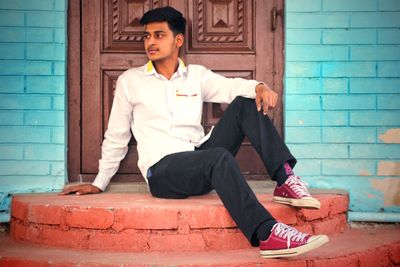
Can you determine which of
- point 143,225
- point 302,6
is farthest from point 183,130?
point 302,6

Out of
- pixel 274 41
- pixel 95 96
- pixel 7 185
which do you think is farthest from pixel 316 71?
pixel 7 185

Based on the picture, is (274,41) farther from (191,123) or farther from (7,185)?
(7,185)

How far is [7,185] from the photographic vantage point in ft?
14.4

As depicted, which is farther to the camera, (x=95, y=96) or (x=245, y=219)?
(x=95, y=96)

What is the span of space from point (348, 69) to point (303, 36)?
42cm

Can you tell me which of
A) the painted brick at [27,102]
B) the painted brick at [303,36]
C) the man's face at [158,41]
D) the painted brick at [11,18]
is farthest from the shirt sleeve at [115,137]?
the painted brick at [303,36]

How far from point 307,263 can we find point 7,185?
231 cm

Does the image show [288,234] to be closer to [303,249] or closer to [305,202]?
[303,249]

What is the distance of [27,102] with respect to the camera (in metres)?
4.43

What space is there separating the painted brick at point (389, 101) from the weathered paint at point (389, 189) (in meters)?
0.54

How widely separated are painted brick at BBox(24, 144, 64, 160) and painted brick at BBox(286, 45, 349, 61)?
72.6 inches

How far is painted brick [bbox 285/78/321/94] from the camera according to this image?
4480mm

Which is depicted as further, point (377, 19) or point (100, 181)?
point (377, 19)

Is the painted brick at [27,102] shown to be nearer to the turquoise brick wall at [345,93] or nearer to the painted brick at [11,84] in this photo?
the painted brick at [11,84]
